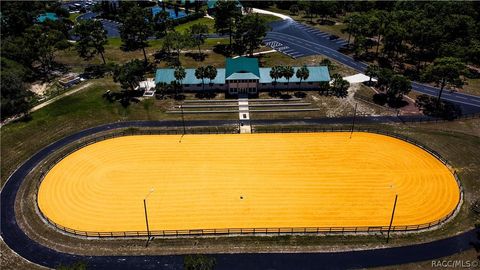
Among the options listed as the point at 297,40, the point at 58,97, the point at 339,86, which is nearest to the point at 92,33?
the point at 58,97

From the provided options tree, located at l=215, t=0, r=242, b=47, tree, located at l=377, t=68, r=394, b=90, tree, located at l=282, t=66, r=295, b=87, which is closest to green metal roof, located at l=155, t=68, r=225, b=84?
tree, located at l=282, t=66, r=295, b=87

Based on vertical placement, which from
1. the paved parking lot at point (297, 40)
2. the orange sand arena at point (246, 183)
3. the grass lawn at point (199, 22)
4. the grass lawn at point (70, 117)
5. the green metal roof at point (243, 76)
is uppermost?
the grass lawn at point (199, 22)

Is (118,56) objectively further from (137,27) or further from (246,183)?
(246,183)

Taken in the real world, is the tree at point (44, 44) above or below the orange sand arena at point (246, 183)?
above

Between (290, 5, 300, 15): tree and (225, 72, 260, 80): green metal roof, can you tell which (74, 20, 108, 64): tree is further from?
(290, 5, 300, 15): tree

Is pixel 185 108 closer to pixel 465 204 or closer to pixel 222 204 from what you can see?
pixel 222 204

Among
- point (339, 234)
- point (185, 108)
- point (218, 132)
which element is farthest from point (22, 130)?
point (339, 234)

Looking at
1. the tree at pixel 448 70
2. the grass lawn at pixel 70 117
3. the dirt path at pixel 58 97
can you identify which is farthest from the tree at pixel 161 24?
the tree at pixel 448 70

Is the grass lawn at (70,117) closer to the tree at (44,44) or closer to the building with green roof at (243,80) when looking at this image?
the building with green roof at (243,80)
